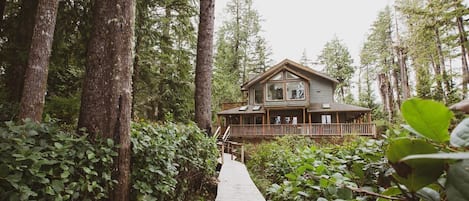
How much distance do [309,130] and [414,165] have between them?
688 inches

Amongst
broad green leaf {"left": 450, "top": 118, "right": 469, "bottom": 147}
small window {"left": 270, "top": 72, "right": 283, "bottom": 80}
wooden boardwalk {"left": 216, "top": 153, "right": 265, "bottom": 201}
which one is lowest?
wooden boardwalk {"left": 216, "top": 153, "right": 265, "bottom": 201}

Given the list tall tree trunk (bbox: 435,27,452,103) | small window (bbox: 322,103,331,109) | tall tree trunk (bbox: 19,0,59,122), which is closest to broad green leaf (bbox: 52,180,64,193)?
tall tree trunk (bbox: 19,0,59,122)

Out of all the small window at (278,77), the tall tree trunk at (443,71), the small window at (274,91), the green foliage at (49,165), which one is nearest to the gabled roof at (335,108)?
the small window at (274,91)

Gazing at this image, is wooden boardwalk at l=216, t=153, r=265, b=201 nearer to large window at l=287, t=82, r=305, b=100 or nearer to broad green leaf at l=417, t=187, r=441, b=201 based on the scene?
broad green leaf at l=417, t=187, r=441, b=201

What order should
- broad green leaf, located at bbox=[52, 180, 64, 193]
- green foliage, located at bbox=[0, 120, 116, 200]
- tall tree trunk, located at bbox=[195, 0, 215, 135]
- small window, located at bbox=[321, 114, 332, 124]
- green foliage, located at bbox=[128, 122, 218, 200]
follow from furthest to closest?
small window, located at bbox=[321, 114, 332, 124]
tall tree trunk, located at bbox=[195, 0, 215, 135]
green foliage, located at bbox=[128, 122, 218, 200]
broad green leaf, located at bbox=[52, 180, 64, 193]
green foliage, located at bbox=[0, 120, 116, 200]

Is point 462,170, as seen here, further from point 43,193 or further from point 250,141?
point 250,141

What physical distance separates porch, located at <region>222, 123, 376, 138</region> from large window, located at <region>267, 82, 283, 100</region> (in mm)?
2911

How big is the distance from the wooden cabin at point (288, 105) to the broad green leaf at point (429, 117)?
1753 centimetres

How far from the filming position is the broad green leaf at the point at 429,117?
1.65 feet

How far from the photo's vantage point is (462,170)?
442mm

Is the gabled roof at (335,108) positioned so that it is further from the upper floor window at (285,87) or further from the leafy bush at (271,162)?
the leafy bush at (271,162)

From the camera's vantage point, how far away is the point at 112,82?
2.87 metres

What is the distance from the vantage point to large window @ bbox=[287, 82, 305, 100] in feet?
65.2

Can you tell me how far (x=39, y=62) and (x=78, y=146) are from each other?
11.3ft
